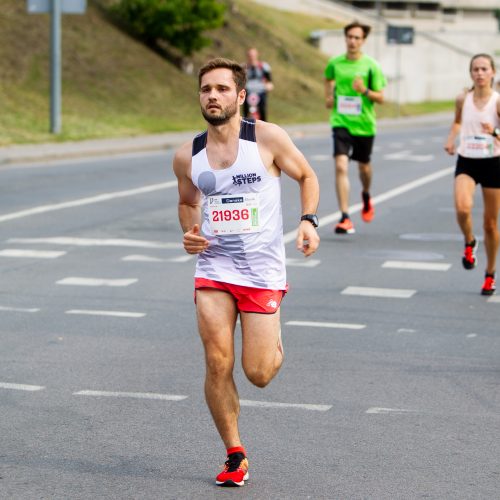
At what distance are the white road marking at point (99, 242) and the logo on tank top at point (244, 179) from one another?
25.7 feet

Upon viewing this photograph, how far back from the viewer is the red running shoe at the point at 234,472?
610 centimetres

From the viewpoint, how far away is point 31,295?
11.2 m

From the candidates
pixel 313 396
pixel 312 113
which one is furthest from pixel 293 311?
pixel 312 113

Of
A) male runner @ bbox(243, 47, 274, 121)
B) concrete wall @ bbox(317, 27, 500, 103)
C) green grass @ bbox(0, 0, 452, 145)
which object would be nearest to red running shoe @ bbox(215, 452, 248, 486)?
green grass @ bbox(0, 0, 452, 145)

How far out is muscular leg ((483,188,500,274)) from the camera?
458 inches

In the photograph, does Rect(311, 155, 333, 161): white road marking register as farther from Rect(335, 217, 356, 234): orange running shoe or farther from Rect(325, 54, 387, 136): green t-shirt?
Rect(335, 217, 356, 234): orange running shoe

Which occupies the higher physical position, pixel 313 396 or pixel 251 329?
pixel 251 329

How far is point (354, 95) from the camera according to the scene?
1600cm

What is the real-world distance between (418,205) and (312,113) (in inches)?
1065

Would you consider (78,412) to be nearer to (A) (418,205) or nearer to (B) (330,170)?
(A) (418,205)

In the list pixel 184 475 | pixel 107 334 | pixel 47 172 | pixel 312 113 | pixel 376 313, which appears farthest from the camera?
pixel 312 113

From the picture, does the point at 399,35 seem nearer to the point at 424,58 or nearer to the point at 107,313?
the point at 424,58

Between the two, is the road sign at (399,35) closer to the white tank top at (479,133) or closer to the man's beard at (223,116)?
the white tank top at (479,133)

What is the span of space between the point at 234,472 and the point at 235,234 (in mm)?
1046
